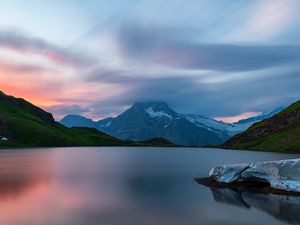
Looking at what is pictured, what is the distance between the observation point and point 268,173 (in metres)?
65.4

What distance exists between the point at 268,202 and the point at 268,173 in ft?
40.0

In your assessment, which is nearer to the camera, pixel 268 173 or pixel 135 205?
pixel 135 205

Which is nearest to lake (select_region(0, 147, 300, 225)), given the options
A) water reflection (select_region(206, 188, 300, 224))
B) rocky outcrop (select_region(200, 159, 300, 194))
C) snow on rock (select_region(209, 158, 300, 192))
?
water reflection (select_region(206, 188, 300, 224))

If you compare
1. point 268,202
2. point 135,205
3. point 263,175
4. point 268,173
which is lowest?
point 135,205

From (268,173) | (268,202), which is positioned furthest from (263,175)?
(268,202)

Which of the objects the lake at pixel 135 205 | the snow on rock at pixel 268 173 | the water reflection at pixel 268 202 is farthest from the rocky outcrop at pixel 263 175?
the lake at pixel 135 205

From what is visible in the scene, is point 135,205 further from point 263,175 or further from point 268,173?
point 263,175

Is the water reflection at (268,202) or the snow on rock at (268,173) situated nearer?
the water reflection at (268,202)

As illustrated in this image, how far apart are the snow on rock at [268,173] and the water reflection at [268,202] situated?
3950mm

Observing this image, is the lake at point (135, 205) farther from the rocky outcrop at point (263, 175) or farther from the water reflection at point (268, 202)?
the rocky outcrop at point (263, 175)

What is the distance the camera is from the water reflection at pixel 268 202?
149ft

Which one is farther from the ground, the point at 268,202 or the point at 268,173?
the point at 268,173

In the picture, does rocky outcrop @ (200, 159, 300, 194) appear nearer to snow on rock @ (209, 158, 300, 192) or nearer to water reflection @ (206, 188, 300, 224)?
snow on rock @ (209, 158, 300, 192)

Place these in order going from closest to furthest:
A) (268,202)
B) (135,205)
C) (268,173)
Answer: (135,205)
(268,202)
(268,173)
